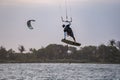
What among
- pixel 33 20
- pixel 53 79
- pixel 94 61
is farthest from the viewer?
pixel 94 61

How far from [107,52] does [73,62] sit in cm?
1813

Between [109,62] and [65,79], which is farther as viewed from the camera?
[109,62]

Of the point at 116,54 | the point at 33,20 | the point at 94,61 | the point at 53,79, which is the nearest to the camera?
the point at 33,20

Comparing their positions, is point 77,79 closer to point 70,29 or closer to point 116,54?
point 70,29

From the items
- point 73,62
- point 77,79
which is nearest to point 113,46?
point 73,62

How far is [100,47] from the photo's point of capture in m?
196

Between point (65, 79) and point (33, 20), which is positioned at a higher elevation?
point (33, 20)

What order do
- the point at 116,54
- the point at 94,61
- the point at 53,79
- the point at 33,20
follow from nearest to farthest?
the point at 33,20, the point at 53,79, the point at 116,54, the point at 94,61

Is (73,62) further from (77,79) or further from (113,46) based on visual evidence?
(77,79)

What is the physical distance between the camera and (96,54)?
655 ft

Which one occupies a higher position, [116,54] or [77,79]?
[116,54]

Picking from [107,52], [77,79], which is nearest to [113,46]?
[107,52]

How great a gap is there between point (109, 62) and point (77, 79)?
414 ft

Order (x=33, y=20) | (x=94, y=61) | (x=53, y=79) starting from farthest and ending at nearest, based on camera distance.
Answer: (x=94, y=61)
(x=53, y=79)
(x=33, y=20)
